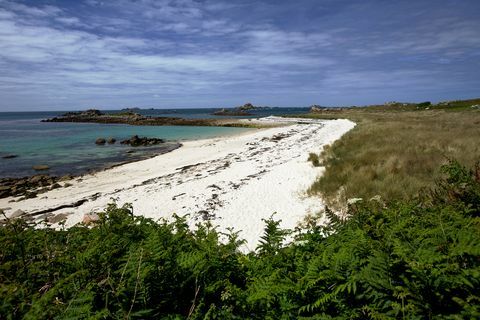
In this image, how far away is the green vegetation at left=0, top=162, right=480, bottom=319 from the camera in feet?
7.47

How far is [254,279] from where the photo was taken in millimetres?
3045

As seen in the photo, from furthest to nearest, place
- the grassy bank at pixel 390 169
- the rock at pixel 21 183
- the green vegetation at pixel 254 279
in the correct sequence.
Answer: the rock at pixel 21 183
the grassy bank at pixel 390 169
the green vegetation at pixel 254 279

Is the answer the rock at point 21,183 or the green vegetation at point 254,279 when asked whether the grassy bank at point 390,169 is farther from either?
the rock at point 21,183

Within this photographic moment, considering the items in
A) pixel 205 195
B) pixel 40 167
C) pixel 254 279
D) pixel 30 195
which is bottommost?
pixel 30 195

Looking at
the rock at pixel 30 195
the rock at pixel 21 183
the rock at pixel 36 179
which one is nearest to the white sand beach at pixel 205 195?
the rock at pixel 30 195

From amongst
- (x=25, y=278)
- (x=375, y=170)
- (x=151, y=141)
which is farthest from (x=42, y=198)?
(x=151, y=141)

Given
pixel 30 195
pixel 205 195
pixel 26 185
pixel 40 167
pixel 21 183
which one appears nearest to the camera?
pixel 205 195

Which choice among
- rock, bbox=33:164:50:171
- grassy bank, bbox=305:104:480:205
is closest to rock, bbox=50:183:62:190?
rock, bbox=33:164:50:171

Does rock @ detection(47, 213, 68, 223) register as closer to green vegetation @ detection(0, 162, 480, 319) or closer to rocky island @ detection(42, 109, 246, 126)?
green vegetation @ detection(0, 162, 480, 319)

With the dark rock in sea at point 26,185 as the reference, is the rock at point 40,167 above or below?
above

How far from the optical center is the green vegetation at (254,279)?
7.47 feet

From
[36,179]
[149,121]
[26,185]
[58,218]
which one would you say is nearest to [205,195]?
[58,218]

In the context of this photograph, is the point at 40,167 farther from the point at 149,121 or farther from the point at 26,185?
the point at 149,121

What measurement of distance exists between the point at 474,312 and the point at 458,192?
3.96m
